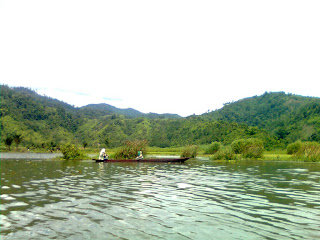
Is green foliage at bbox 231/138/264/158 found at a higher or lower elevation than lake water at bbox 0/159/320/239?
higher

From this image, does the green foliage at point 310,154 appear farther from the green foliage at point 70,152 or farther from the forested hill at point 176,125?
the forested hill at point 176,125

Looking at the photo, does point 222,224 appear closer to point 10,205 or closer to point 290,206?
point 290,206

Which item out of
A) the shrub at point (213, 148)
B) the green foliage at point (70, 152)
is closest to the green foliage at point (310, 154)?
the shrub at point (213, 148)

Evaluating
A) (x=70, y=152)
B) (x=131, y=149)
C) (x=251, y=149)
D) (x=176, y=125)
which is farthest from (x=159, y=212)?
(x=176, y=125)

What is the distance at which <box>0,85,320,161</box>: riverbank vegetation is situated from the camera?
318 feet

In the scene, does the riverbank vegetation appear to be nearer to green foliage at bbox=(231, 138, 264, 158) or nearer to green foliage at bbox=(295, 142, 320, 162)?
green foliage at bbox=(231, 138, 264, 158)

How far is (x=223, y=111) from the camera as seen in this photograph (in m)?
182

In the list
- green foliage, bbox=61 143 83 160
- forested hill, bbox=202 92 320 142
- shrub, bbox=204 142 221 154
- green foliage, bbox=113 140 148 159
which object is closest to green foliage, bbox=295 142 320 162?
shrub, bbox=204 142 221 154

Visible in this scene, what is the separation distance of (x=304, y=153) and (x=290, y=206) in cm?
3526

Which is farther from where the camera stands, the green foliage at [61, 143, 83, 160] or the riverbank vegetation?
the riverbank vegetation

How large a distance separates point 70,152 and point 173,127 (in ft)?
327

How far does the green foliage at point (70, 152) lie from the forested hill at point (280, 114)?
77227 mm

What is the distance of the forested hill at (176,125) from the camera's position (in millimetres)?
105875

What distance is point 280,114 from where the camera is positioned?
158 metres
